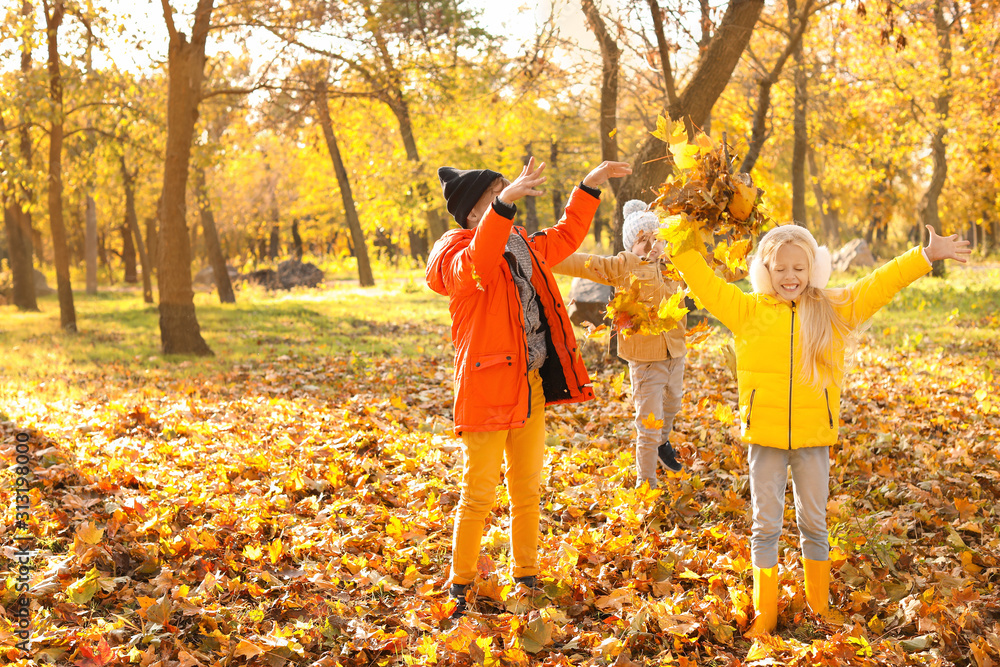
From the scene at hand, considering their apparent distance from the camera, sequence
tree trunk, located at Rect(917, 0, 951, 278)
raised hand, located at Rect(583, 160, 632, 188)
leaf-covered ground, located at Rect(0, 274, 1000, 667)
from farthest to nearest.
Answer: tree trunk, located at Rect(917, 0, 951, 278), raised hand, located at Rect(583, 160, 632, 188), leaf-covered ground, located at Rect(0, 274, 1000, 667)

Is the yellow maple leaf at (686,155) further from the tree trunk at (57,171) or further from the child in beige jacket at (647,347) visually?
the tree trunk at (57,171)

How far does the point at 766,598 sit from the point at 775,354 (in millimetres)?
1095

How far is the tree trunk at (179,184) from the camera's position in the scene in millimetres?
10352

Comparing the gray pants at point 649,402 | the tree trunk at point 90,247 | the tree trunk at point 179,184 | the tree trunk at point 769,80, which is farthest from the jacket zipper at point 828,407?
the tree trunk at point 90,247

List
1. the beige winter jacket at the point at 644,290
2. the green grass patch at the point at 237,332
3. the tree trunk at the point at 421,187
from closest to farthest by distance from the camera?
the beige winter jacket at the point at 644,290 → the green grass patch at the point at 237,332 → the tree trunk at the point at 421,187

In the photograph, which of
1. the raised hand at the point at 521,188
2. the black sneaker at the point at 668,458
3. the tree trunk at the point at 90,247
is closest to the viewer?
the raised hand at the point at 521,188

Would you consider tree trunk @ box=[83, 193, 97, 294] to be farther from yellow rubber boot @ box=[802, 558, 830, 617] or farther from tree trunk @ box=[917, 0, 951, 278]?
yellow rubber boot @ box=[802, 558, 830, 617]

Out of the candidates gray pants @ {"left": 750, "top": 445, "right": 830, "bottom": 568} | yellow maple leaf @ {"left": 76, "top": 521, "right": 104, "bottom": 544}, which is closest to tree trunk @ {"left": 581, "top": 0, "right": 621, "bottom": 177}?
gray pants @ {"left": 750, "top": 445, "right": 830, "bottom": 568}

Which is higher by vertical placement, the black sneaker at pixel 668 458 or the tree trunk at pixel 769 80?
the tree trunk at pixel 769 80

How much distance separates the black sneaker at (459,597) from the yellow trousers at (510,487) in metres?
0.03

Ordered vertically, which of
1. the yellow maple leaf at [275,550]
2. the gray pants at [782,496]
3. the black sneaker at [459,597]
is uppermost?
the gray pants at [782,496]

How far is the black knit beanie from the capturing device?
127 inches

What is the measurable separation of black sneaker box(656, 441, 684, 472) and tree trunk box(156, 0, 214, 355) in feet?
27.0

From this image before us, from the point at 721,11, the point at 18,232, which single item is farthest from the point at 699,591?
the point at 18,232
